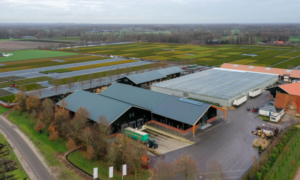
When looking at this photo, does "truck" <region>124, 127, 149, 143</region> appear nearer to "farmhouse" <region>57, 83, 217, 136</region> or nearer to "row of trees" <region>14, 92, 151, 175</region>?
"row of trees" <region>14, 92, 151, 175</region>

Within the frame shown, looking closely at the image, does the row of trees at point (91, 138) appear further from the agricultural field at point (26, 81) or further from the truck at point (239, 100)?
the agricultural field at point (26, 81)

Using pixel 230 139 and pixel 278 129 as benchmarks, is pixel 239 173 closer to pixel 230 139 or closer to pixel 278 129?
pixel 230 139

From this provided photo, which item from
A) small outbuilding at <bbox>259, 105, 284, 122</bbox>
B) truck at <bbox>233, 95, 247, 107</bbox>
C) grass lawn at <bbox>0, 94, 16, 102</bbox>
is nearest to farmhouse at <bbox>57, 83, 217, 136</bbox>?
truck at <bbox>233, 95, 247, 107</bbox>

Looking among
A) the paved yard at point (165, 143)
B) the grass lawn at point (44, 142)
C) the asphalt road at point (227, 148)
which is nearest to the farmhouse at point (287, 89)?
the asphalt road at point (227, 148)

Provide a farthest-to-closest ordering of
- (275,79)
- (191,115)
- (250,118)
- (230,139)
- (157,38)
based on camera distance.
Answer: (157,38) → (275,79) → (250,118) → (191,115) → (230,139)

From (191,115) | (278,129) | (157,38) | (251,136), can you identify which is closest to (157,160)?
(191,115)
